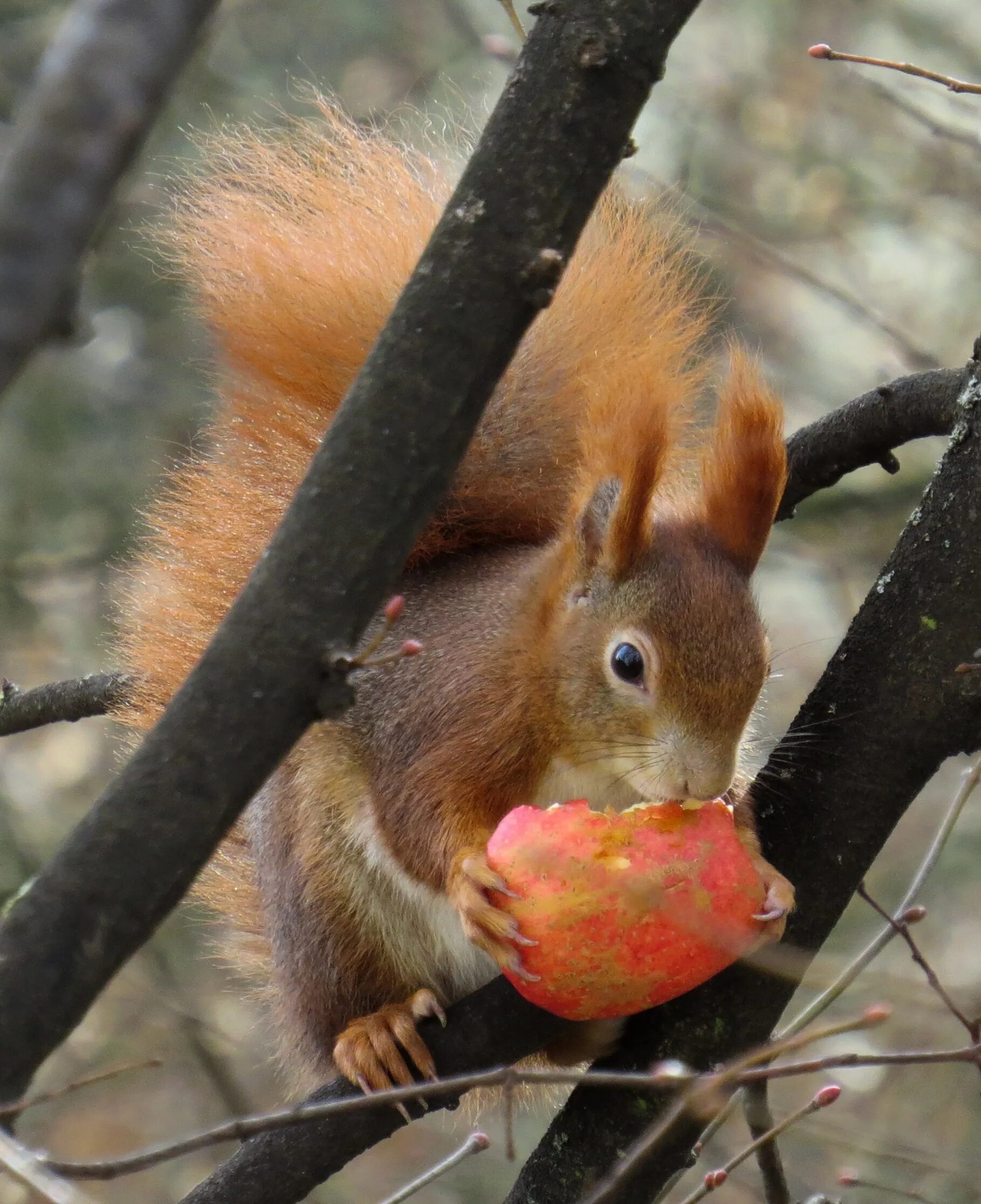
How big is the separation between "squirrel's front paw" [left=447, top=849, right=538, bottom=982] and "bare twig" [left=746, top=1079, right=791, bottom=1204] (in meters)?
0.34

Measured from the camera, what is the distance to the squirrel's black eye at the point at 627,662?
219 cm

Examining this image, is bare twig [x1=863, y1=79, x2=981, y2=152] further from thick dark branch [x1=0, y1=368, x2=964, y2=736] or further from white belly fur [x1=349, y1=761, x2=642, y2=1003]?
white belly fur [x1=349, y1=761, x2=642, y2=1003]

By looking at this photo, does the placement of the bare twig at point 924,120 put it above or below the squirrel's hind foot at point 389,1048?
above

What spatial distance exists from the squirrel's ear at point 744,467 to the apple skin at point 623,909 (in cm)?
61

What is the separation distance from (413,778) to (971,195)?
9.50ft

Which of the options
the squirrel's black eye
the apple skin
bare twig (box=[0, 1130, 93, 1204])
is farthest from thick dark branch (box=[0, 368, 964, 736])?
bare twig (box=[0, 1130, 93, 1204])

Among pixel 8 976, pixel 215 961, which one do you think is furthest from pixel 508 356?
pixel 215 961

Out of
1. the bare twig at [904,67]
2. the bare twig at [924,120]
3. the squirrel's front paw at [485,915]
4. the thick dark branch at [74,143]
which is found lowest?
the squirrel's front paw at [485,915]

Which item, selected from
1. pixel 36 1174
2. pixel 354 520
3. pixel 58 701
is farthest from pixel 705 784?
pixel 58 701

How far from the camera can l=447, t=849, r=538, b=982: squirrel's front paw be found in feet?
5.76

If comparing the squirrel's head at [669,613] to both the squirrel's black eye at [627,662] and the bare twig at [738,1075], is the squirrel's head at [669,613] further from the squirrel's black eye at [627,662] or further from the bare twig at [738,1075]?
the bare twig at [738,1075]

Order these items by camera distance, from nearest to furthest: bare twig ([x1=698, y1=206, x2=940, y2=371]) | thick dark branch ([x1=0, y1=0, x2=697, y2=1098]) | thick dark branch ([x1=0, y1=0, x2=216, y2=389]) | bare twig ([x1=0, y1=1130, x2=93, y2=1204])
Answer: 1. thick dark branch ([x1=0, y1=0, x2=216, y2=389])
2. bare twig ([x1=0, y1=1130, x2=93, y2=1204])
3. thick dark branch ([x1=0, y1=0, x2=697, y2=1098])
4. bare twig ([x1=698, y1=206, x2=940, y2=371])

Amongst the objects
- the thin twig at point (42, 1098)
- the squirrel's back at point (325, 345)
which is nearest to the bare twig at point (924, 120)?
the squirrel's back at point (325, 345)

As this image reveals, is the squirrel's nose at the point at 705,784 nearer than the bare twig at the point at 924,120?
Yes
